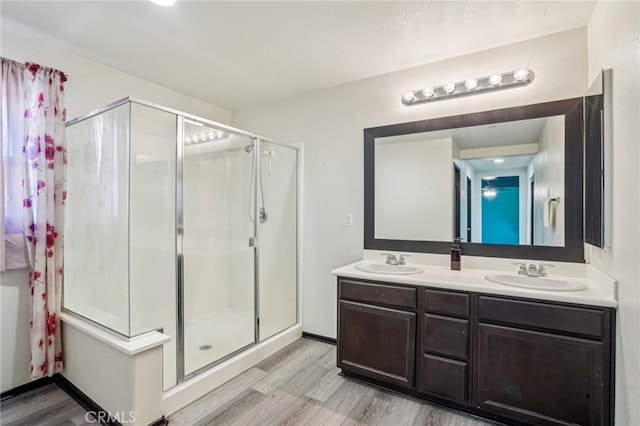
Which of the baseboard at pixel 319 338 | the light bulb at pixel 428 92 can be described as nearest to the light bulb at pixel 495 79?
the light bulb at pixel 428 92

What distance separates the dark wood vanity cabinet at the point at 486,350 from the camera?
157 centimetres

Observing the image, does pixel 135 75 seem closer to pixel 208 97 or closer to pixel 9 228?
pixel 208 97

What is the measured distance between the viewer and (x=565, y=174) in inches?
79.4

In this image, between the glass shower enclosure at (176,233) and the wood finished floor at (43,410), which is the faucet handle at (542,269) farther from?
the wood finished floor at (43,410)

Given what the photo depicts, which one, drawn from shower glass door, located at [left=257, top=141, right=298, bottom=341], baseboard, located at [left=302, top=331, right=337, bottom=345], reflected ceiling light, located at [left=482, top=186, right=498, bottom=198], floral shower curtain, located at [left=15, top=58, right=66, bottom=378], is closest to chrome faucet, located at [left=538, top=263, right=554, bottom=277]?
reflected ceiling light, located at [left=482, top=186, right=498, bottom=198]

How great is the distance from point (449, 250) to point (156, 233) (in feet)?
7.37

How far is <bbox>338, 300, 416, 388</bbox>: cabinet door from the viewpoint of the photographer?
2.06 m

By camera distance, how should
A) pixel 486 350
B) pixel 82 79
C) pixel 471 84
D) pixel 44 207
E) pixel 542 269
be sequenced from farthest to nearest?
1. pixel 82 79
2. pixel 471 84
3. pixel 44 207
4. pixel 542 269
5. pixel 486 350

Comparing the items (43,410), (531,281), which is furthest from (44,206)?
(531,281)

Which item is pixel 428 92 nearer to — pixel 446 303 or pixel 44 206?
pixel 446 303

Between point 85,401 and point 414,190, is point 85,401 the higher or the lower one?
the lower one

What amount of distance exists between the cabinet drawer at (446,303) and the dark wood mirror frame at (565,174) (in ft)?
1.79

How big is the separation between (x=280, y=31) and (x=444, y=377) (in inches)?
99.4

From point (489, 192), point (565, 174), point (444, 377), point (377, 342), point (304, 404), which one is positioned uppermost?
point (565, 174)
